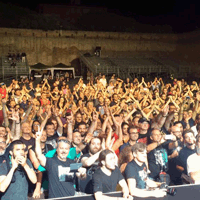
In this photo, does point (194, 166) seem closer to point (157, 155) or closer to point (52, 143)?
point (157, 155)

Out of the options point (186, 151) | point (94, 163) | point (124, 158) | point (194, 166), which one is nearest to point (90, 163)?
point (94, 163)

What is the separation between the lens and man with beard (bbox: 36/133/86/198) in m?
3.79

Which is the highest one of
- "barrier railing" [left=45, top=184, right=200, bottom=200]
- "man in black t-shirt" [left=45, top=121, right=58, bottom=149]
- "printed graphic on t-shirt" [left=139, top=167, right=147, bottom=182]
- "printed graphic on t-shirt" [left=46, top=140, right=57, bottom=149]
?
"man in black t-shirt" [left=45, top=121, right=58, bottom=149]

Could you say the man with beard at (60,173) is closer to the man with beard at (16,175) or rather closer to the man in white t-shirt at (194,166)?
the man with beard at (16,175)

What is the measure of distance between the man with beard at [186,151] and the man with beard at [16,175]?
1.99 metres

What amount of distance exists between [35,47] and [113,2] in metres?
9.33

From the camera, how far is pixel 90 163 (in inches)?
152

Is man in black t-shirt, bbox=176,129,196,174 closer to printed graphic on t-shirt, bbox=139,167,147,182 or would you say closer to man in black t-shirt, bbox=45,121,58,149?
printed graphic on t-shirt, bbox=139,167,147,182

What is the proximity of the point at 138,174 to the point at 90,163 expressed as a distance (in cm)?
56

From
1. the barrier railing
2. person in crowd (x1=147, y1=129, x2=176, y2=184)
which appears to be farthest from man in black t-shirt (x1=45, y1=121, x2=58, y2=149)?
the barrier railing

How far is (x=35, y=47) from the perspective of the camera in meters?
25.7

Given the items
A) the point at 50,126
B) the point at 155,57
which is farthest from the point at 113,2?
the point at 50,126

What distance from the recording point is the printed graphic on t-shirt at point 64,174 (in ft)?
12.5

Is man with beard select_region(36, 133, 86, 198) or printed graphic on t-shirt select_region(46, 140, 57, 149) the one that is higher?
printed graphic on t-shirt select_region(46, 140, 57, 149)
